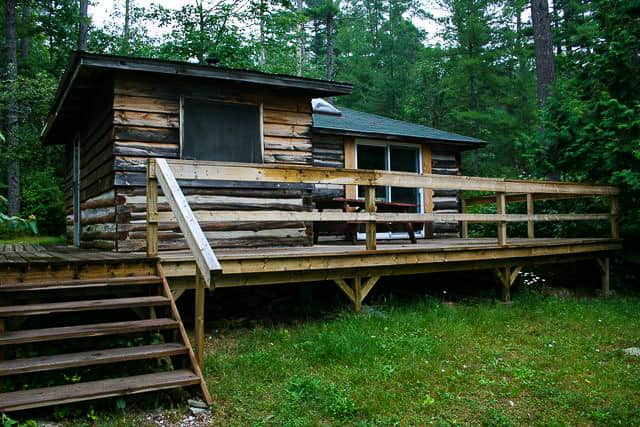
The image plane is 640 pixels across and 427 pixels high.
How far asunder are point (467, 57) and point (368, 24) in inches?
394

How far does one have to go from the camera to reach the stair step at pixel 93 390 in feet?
11.1

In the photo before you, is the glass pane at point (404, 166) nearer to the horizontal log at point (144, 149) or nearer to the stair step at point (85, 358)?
the horizontal log at point (144, 149)

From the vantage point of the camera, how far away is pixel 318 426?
3553 mm

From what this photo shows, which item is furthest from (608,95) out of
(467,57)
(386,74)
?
(386,74)

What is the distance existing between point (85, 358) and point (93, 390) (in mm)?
331

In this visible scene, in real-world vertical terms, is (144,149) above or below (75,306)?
above

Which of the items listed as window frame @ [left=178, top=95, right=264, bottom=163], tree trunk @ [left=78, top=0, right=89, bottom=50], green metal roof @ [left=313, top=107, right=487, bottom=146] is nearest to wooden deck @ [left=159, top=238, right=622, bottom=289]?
window frame @ [left=178, top=95, right=264, bottom=163]

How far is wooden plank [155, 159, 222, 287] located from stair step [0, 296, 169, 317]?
786 millimetres

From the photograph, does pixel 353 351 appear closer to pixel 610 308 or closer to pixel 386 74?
pixel 610 308

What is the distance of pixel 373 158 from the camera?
11219 millimetres

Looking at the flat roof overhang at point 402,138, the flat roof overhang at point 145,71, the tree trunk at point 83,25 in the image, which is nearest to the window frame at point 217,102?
the flat roof overhang at point 145,71

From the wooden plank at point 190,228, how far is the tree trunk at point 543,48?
39.7 feet

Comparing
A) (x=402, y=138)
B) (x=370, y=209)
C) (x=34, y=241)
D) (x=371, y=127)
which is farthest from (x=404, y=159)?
(x=34, y=241)

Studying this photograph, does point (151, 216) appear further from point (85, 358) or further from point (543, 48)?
point (543, 48)
